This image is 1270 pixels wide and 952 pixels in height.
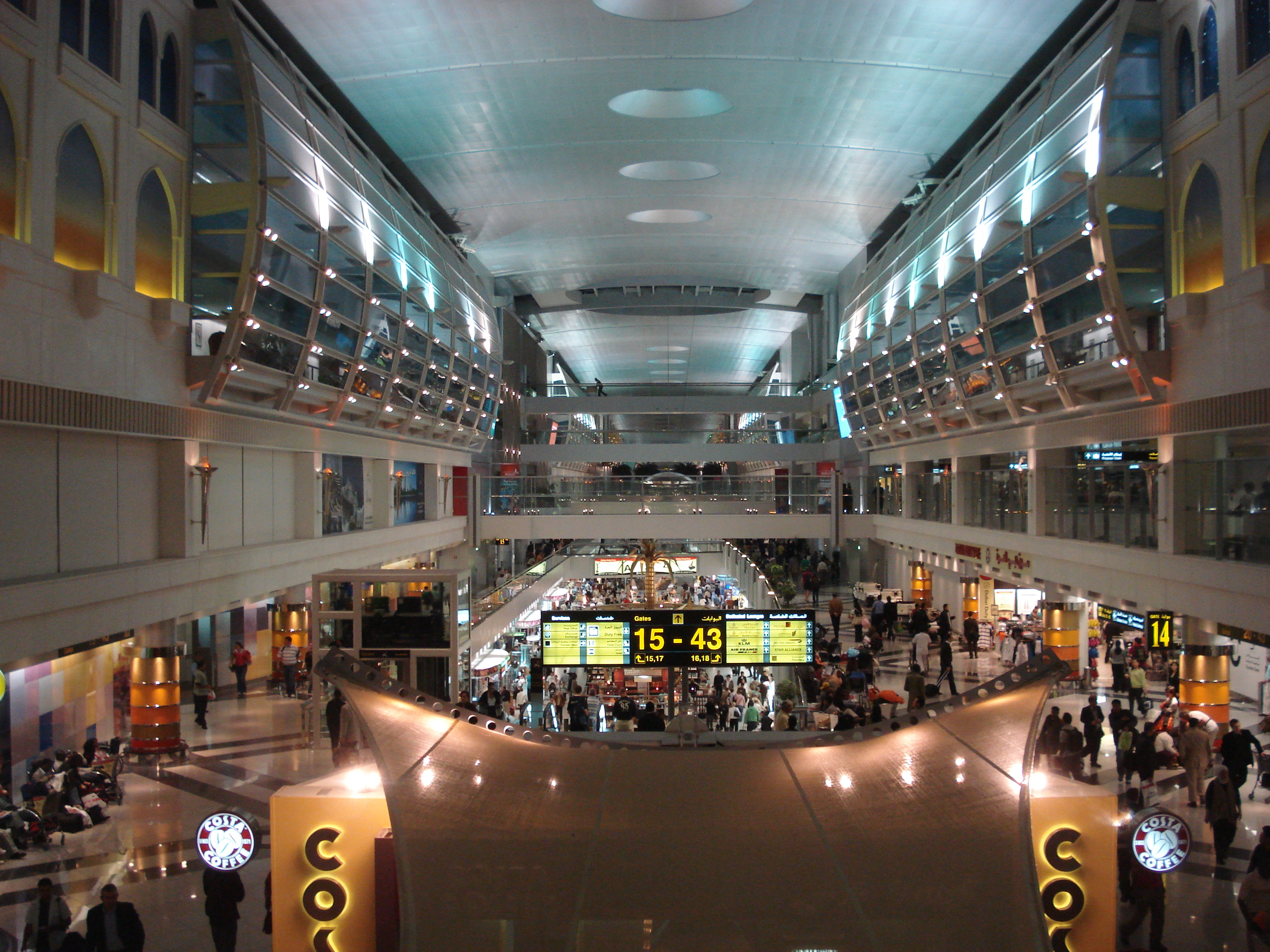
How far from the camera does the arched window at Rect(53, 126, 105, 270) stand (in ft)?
35.0

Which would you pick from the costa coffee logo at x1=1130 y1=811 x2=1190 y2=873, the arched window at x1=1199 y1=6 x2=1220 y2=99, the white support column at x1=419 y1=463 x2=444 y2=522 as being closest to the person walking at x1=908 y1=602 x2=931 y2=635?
the arched window at x1=1199 y1=6 x2=1220 y2=99

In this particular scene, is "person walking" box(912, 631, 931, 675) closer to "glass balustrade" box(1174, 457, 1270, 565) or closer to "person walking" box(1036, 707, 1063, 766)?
"person walking" box(1036, 707, 1063, 766)

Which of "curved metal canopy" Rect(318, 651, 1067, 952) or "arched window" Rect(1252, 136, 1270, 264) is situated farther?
"arched window" Rect(1252, 136, 1270, 264)

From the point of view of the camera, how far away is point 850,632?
2734 centimetres

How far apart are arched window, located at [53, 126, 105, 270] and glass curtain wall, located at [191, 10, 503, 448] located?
81.1 inches

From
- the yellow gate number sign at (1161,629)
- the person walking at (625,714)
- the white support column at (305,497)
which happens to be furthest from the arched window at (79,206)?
the yellow gate number sign at (1161,629)

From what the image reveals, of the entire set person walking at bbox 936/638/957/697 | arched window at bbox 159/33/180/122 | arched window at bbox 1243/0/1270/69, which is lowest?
person walking at bbox 936/638/957/697

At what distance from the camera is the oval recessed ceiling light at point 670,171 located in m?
24.3

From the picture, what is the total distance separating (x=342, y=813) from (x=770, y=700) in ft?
43.8

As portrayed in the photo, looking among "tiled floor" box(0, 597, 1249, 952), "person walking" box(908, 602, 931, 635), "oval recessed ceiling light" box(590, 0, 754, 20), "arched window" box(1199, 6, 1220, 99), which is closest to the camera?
"tiled floor" box(0, 597, 1249, 952)

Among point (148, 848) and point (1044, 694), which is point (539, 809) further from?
point (148, 848)

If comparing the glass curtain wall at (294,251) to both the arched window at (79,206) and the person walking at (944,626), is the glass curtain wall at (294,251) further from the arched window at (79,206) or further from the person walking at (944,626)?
the person walking at (944,626)

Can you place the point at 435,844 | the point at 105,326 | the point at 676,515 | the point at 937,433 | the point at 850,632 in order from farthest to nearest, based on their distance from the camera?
the point at 676,515 < the point at 850,632 < the point at 937,433 < the point at 105,326 < the point at 435,844

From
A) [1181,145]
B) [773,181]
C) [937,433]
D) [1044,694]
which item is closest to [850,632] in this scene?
[937,433]
